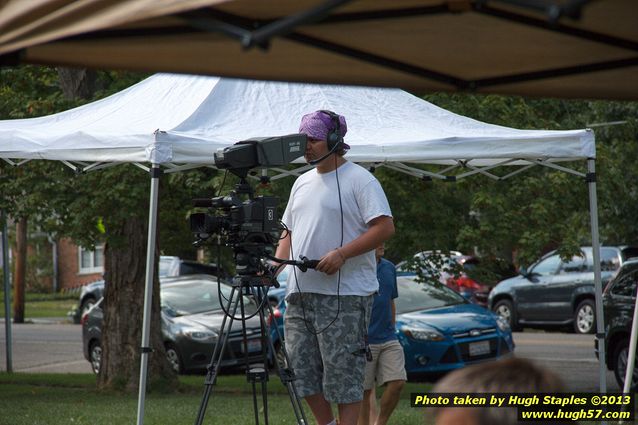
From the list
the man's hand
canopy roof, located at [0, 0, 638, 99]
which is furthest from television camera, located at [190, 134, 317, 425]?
canopy roof, located at [0, 0, 638, 99]

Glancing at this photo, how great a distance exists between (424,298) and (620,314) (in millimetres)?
2760

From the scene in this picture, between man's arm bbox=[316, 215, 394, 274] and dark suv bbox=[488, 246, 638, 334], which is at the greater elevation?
man's arm bbox=[316, 215, 394, 274]

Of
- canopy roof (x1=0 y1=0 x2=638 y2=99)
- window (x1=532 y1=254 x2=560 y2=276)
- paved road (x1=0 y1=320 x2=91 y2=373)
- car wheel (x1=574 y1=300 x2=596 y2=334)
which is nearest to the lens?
canopy roof (x1=0 y1=0 x2=638 y2=99)

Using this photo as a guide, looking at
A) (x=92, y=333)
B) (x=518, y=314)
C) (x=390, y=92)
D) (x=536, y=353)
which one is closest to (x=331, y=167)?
(x=390, y=92)

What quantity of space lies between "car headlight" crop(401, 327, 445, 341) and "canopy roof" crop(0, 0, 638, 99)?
30.1ft

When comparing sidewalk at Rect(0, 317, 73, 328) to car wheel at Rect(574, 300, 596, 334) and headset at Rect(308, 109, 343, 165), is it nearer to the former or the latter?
car wheel at Rect(574, 300, 596, 334)

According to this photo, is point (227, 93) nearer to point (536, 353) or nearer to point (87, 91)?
point (87, 91)

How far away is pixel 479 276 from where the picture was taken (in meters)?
12.5

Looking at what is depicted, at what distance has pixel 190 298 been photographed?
16484 millimetres

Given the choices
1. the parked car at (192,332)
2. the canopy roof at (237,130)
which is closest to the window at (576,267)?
the parked car at (192,332)

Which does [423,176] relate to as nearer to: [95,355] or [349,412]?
[349,412]

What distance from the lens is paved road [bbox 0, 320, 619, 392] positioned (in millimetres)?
15812

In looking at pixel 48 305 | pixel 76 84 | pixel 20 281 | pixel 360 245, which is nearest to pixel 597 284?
pixel 360 245

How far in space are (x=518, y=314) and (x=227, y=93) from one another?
15.5m
